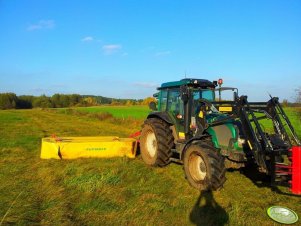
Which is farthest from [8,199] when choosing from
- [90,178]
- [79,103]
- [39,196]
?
[79,103]

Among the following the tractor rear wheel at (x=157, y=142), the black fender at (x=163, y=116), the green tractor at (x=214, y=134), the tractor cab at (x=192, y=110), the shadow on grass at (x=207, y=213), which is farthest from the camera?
the black fender at (x=163, y=116)

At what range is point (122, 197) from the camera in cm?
603

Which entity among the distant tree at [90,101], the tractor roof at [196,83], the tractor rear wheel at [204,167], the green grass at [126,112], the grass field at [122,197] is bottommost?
the grass field at [122,197]

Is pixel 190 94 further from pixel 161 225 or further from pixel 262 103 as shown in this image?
pixel 161 225

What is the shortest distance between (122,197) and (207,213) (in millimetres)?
1549

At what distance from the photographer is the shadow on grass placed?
4.98 meters

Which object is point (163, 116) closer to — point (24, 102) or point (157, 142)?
point (157, 142)

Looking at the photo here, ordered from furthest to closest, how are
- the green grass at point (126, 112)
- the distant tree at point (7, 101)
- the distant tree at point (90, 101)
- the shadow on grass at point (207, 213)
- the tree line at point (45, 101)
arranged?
the tree line at point (45, 101)
the distant tree at point (90, 101)
the distant tree at point (7, 101)
the green grass at point (126, 112)
the shadow on grass at point (207, 213)

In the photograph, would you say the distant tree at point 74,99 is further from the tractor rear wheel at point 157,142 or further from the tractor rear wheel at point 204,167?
the tractor rear wheel at point 204,167

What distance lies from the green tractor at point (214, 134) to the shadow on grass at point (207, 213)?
429mm

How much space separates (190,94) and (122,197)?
9.31ft

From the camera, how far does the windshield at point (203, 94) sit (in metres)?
7.75

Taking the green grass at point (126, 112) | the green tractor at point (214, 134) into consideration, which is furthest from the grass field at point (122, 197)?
the green grass at point (126, 112)

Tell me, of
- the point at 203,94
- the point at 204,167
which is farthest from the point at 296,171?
the point at 203,94
